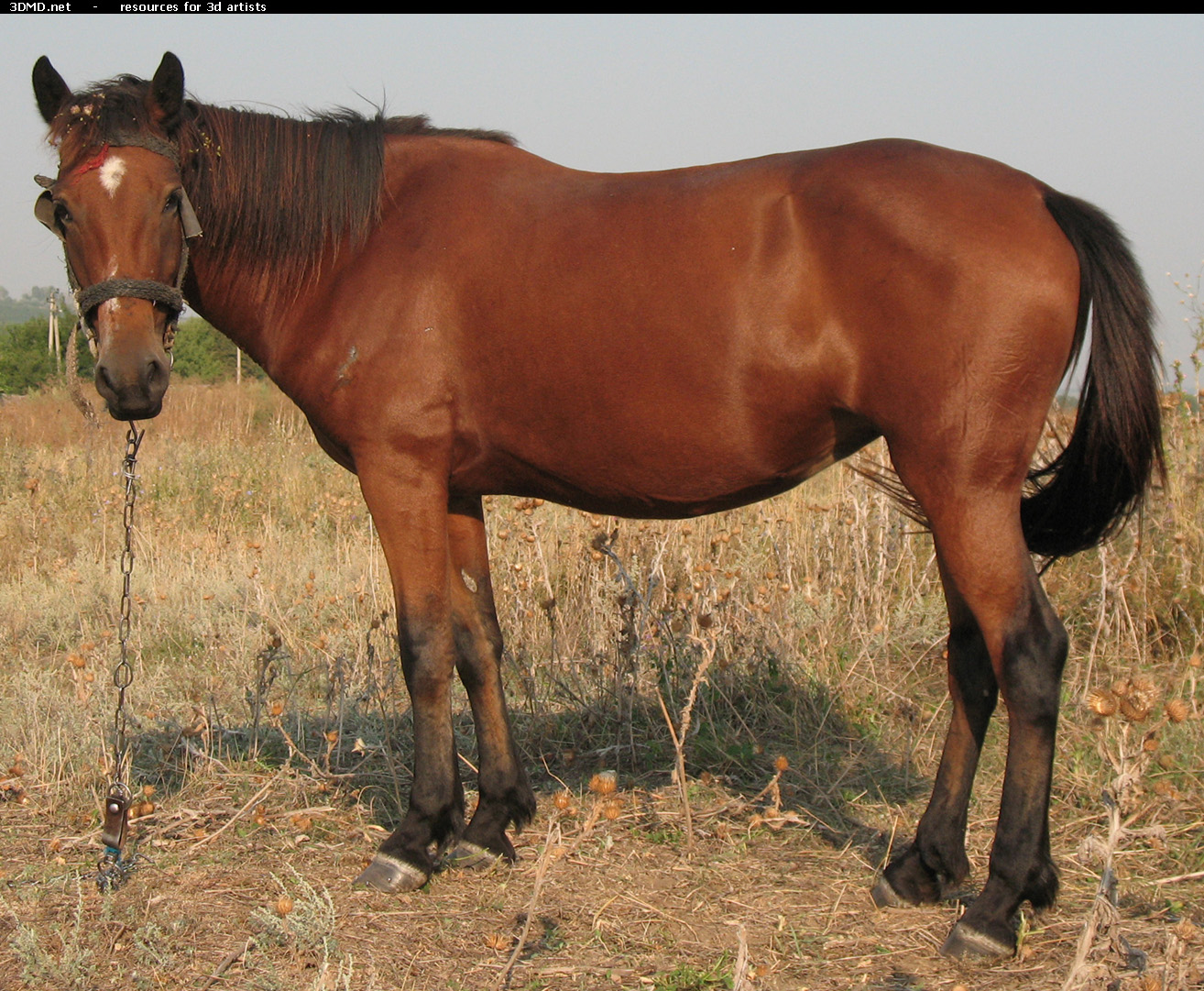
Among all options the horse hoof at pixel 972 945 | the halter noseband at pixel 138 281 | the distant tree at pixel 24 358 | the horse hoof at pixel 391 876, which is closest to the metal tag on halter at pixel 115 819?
the horse hoof at pixel 391 876

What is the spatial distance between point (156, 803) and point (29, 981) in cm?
119

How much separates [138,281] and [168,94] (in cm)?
66

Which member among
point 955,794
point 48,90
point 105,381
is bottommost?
point 955,794

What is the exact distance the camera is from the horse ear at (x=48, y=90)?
10.4 ft

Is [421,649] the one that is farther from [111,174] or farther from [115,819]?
[111,174]

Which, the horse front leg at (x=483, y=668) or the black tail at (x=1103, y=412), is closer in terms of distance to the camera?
the black tail at (x=1103, y=412)

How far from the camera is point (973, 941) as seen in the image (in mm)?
2771

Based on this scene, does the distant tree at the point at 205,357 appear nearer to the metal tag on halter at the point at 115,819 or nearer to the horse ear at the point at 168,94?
the horse ear at the point at 168,94

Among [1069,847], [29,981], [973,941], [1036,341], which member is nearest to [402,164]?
[1036,341]

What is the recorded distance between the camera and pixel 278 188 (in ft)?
11.2

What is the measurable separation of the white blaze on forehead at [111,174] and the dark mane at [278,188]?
10.8 inches

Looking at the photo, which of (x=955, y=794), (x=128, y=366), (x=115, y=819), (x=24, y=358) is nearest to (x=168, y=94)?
(x=128, y=366)

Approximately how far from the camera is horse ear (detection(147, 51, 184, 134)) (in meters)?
3.12

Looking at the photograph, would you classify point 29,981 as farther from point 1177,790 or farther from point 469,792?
point 1177,790
